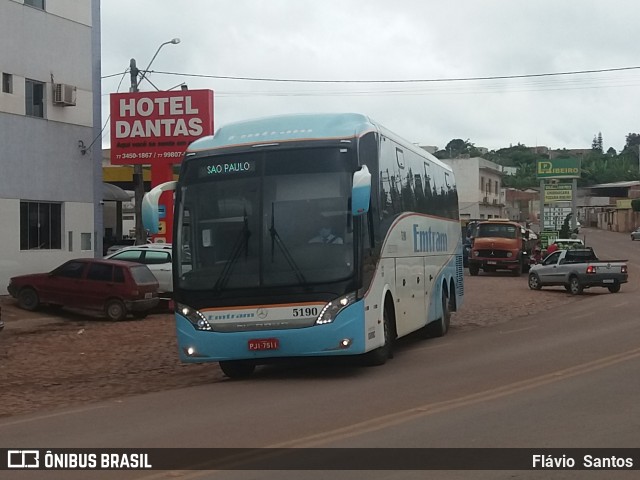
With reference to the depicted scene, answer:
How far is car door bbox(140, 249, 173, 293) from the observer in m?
27.5

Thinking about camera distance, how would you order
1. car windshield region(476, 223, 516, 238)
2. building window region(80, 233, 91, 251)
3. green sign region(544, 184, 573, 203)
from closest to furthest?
building window region(80, 233, 91, 251)
car windshield region(476, 223, 516, 238)
green sign region(544, 184, 573, 203)

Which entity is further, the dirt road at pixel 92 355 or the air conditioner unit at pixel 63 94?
the air conditioner unit at pixel 63 94

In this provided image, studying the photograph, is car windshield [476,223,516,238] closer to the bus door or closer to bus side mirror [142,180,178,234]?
the bus door

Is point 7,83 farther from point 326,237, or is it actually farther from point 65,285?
point 326,237

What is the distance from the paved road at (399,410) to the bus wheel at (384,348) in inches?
11.2

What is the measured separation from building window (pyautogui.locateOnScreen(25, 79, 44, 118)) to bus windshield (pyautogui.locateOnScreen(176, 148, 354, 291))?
1771 cm

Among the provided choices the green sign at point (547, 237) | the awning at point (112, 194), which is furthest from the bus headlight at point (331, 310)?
the green sign at point (547, 237)

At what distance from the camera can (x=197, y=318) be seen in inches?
535

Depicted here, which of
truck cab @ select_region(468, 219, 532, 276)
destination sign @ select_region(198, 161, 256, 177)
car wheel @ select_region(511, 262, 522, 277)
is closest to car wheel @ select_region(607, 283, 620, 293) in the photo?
truck cab @ select_region(468, 219, 532, 276)

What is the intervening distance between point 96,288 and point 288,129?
1265 cm

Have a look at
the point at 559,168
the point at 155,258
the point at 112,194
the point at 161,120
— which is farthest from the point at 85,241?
the point at 559,168

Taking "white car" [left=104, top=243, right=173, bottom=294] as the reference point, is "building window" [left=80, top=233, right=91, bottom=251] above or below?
above

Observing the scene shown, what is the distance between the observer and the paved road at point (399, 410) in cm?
916

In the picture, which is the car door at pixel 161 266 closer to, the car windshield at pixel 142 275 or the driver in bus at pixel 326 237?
the car windshield at pixel 142 275
